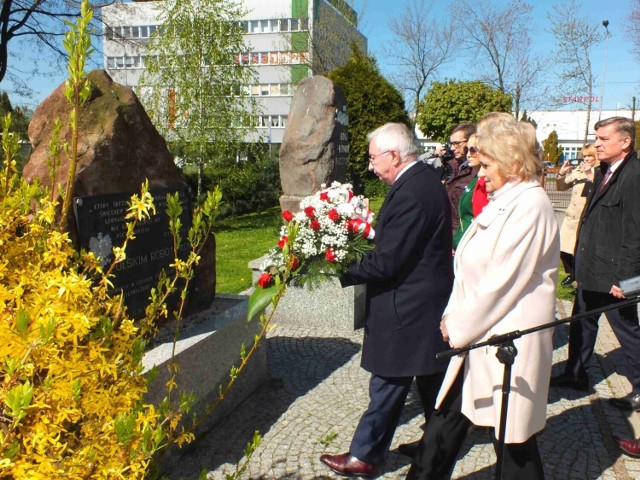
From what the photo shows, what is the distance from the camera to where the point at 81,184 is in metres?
3.21

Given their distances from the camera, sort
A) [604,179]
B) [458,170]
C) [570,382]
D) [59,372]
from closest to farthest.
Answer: [59,372]
[604,179]
[570,382]
[458,170]

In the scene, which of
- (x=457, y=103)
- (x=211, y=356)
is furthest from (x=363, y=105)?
(x=211, y=356)

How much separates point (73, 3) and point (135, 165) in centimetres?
1691

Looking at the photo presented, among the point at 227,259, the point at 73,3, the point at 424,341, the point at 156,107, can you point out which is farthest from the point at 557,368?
the point at 73,3

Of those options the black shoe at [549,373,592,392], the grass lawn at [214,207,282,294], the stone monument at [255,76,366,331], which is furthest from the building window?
the black shoe at [549,373,592,392]

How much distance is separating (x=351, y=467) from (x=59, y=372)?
2.14m

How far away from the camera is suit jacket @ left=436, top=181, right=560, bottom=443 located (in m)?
2.30

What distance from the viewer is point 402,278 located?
296 centimetres

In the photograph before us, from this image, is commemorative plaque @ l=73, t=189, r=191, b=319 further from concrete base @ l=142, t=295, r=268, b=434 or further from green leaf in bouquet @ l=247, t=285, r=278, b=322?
green leaf in bouquet @ l=247, t=285, r=278, b=322

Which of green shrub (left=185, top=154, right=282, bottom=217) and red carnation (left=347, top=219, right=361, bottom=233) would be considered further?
green shrub (left=185, top=154, right=282, bottom=217)

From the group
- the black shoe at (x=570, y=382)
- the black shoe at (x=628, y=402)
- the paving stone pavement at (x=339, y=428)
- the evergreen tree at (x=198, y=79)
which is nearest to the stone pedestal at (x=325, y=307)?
the paving stone pavement at (x=339, y=428)

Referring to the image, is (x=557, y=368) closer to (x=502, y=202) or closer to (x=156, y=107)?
(x=502, y=202)

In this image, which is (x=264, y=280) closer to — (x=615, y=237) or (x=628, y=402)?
(x=615, y=237)

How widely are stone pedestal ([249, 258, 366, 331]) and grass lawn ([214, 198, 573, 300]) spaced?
0.75 meters
